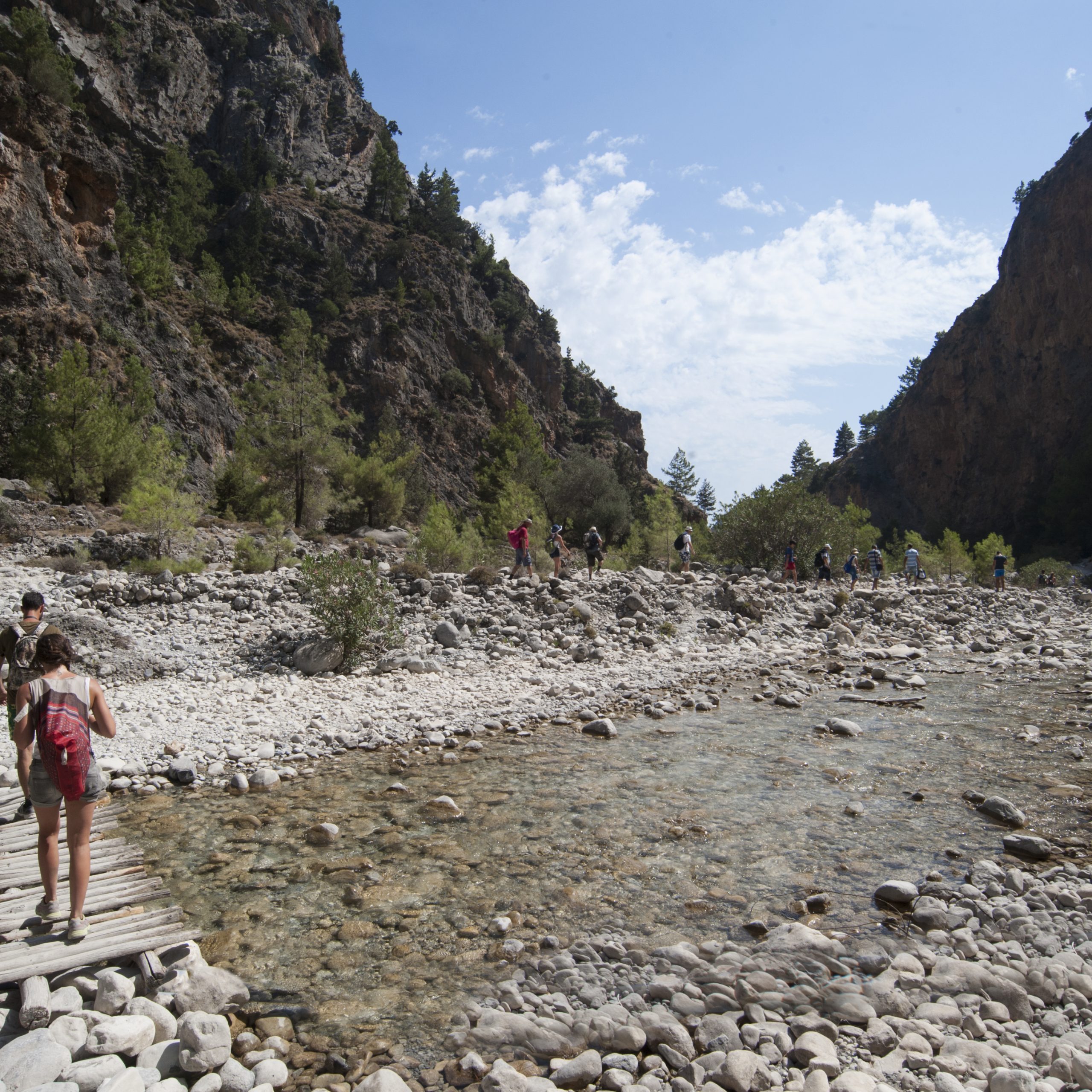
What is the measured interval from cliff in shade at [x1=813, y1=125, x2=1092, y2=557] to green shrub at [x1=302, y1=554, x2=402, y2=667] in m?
73.9

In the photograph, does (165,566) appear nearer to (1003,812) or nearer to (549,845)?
(549,845)

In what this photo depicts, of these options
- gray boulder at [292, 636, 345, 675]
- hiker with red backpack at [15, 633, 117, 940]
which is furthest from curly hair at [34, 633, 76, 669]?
gray boulder at [292, 636, 345, 675]

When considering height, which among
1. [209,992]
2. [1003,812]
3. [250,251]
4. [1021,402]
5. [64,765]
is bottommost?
[1003,812]

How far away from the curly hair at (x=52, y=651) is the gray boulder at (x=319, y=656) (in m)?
8.29

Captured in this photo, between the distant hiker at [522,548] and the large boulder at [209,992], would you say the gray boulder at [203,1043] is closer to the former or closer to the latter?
the large boulder at [209,992]

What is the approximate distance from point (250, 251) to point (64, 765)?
2656 inches

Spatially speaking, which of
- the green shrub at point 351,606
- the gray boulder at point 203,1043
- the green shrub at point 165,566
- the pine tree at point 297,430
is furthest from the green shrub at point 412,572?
the gray boulder at point 203,1043

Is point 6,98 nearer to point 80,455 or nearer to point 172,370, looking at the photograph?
point 172,370

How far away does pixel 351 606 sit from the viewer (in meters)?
13.2

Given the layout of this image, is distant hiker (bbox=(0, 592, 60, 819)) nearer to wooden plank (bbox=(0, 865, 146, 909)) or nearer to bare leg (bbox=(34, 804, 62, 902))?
wooden plank (bbox=(0, 865, 146, 909))

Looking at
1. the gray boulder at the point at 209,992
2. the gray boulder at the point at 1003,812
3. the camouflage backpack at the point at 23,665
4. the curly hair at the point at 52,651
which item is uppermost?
the curly hair at the point at 52,651

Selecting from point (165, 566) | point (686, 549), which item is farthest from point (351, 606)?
point (686, 549)

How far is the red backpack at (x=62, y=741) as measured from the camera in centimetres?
424

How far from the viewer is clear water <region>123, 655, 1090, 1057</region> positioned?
457 cm
